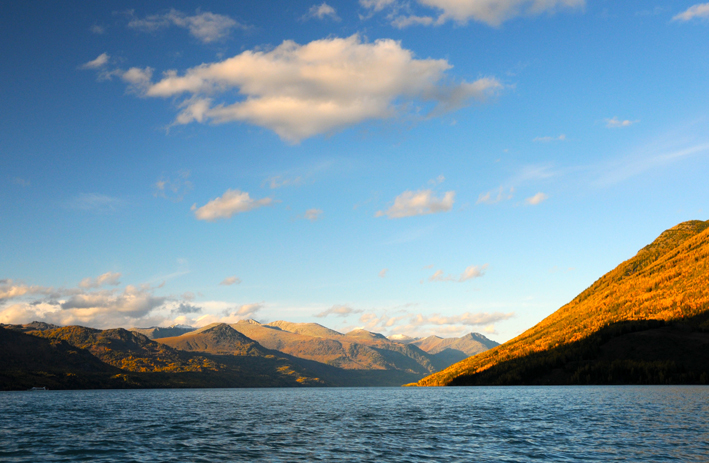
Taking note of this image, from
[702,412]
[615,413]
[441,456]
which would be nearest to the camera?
[441,456]

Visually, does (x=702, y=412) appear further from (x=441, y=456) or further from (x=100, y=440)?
(x=100, y=440)

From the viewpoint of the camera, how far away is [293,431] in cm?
8519

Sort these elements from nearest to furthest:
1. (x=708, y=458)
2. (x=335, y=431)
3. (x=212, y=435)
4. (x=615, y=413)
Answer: (x=708, y=458)
(x=212, y=435)
(x=335, y=431)
(x=615, y=413)

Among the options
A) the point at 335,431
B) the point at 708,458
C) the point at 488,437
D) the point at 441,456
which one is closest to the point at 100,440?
the point at 335,431

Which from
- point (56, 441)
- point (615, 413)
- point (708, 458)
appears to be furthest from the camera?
point (615, 413)

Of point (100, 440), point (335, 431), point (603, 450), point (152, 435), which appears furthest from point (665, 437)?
point (100, 440)

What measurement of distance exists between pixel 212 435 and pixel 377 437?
27744 millimetres

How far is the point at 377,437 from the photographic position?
75.0m

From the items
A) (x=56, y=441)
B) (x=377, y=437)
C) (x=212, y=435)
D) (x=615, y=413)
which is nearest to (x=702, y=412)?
(x=615, y=413)

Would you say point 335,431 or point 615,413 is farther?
point 615,413

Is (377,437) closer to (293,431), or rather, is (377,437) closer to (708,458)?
(293,431)

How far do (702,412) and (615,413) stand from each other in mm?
16333

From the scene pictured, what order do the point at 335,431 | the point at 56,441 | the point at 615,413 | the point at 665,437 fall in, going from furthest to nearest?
the point at 615,413
the point at 335,431
the point at 56,441
the point at 665,437

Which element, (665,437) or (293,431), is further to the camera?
(293,431)
